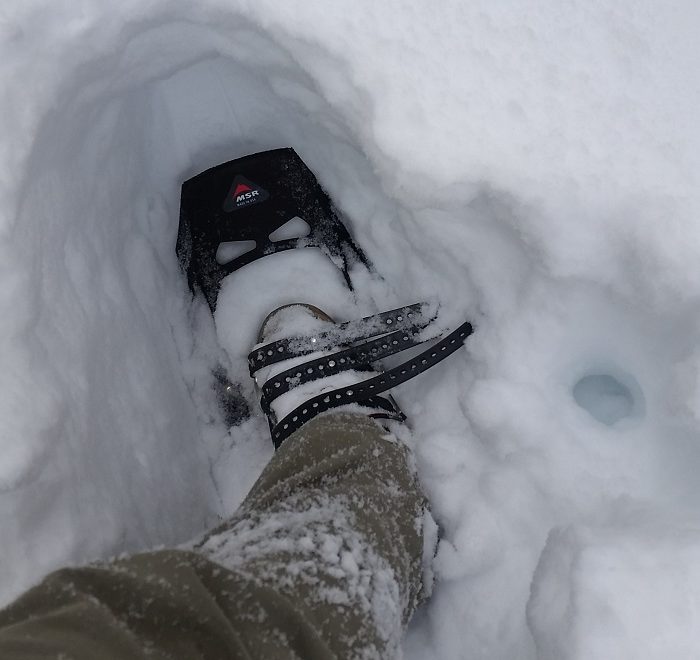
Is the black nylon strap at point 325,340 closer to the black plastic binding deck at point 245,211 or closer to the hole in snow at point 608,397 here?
the black plastic binding deck at point 245,211

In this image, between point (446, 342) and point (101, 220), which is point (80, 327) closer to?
point (101, 220)

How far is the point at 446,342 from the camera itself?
849 millimetres

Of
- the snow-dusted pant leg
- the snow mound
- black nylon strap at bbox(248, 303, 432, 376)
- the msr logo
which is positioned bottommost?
the snow mound

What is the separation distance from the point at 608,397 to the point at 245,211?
0.66 meters

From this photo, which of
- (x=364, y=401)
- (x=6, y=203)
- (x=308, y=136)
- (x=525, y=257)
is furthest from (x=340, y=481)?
(x=308, y=136)

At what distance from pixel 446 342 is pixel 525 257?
0.16 metres

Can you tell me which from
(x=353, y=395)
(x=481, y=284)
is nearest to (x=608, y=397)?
(x=481, y=284)

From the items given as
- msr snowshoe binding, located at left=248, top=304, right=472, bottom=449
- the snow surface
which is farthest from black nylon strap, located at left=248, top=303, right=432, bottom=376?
the snow surface

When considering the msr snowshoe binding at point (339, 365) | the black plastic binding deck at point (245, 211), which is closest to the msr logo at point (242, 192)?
the black plastic binding deck at point (245, 211)

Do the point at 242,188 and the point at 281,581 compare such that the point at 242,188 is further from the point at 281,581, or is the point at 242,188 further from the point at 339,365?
the point at 281,581

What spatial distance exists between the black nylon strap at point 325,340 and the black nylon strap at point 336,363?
17 millimetres

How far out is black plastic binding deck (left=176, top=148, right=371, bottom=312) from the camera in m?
1.08

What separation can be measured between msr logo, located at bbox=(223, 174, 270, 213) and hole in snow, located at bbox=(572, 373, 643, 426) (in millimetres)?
610

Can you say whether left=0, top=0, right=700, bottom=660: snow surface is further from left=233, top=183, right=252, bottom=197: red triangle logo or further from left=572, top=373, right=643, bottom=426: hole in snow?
left=233, top=183, right=252, bottom=197: red triangle logo
